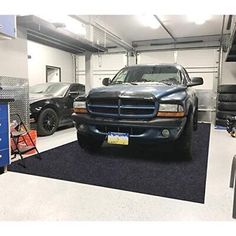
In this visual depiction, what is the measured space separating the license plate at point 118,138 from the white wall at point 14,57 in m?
2.50

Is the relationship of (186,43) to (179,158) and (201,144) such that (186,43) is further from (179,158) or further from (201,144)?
(179,158)

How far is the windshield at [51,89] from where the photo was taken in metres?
6.17

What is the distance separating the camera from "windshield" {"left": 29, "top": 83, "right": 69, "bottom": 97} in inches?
243

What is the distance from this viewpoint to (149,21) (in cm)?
720

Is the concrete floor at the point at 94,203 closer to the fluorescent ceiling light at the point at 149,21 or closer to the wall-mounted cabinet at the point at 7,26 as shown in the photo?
the wall-mounted cabinet at the point at 7,26

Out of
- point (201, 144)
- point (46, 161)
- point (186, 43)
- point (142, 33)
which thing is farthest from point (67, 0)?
point (186, 43)

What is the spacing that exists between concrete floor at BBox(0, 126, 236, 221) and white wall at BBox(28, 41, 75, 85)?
6.55 meters

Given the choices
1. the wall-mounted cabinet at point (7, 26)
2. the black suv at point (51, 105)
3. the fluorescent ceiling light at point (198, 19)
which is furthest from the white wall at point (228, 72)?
the wall-mounted cabinet at point (7, 26)

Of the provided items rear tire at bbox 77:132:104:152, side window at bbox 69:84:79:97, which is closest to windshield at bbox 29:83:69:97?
side window at bbox 69:84:79:97

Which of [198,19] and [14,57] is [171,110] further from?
[198,19]

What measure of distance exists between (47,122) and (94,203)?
3705mm

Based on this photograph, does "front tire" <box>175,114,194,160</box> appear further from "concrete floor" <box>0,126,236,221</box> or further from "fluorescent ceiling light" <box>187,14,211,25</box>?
"fluorescent ceiling light" <box>187,14,211,25</box>

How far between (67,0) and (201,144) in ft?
12.5

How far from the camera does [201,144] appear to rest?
15.0ft
